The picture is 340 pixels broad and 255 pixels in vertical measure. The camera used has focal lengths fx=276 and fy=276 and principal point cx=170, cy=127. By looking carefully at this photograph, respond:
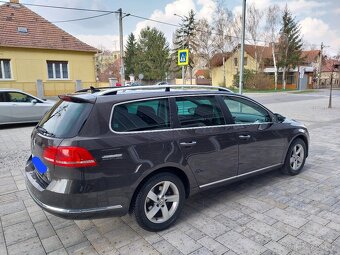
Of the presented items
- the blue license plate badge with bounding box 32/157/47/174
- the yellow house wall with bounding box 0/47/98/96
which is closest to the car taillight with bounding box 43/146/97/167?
the blue license plate badge with bounding box 32/157/47/174

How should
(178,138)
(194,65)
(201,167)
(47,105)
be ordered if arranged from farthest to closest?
(194,65) → (47,105) → (201,167) → (178,138)

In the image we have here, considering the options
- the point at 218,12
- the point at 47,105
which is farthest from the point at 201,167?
the point at 218,12

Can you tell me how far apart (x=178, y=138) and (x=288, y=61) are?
44.0m

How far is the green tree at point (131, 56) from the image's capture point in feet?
170

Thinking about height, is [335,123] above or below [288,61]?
below

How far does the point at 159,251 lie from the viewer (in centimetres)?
281

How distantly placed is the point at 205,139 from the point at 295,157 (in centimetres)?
235

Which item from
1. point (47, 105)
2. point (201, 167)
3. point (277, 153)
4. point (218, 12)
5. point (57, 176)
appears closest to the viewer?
point (57, 176)

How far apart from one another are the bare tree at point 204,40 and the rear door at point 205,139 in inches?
1603

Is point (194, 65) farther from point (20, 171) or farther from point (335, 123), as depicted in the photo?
point (20, 171)

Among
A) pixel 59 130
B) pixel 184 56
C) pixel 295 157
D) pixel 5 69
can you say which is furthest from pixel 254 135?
pixel 5 69

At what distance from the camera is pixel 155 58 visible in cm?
4816

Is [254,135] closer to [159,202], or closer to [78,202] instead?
[159,202]

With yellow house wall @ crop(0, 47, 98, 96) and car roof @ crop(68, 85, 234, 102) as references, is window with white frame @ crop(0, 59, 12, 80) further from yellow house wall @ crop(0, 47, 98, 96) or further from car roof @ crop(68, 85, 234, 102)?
car roof @ crop(68, 85, 234, 102)
